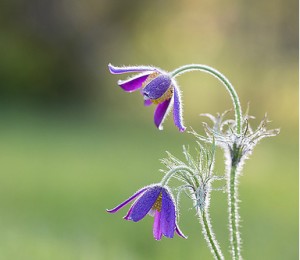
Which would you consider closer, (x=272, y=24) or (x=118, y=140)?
(x=118, y=140)

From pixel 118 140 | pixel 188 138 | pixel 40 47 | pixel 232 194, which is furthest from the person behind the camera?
pixel 40 47

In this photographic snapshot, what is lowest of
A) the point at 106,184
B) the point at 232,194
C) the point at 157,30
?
the point at 232,194

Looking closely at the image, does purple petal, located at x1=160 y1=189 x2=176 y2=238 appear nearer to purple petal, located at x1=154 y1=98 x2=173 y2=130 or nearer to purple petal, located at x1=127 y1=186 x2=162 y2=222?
purple petal, located at x1=127 y1=186 x2=162 y2=222

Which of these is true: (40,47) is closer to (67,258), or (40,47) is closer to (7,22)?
(7,22)

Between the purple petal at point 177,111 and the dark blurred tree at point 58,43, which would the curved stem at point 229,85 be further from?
the dark blurred tree at point 58,43

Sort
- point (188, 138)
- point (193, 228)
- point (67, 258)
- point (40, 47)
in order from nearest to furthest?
point (67, 258) → point (193, 228) → point (188, 138) → point (40, 47)

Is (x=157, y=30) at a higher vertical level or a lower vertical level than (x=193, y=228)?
higher

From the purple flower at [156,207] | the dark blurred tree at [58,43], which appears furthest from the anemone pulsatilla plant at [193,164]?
the dark blurred tree at [58,43]

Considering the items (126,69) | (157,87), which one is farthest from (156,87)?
Answer: (126,69)

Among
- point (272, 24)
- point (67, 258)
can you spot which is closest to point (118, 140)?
point (272, 24)
